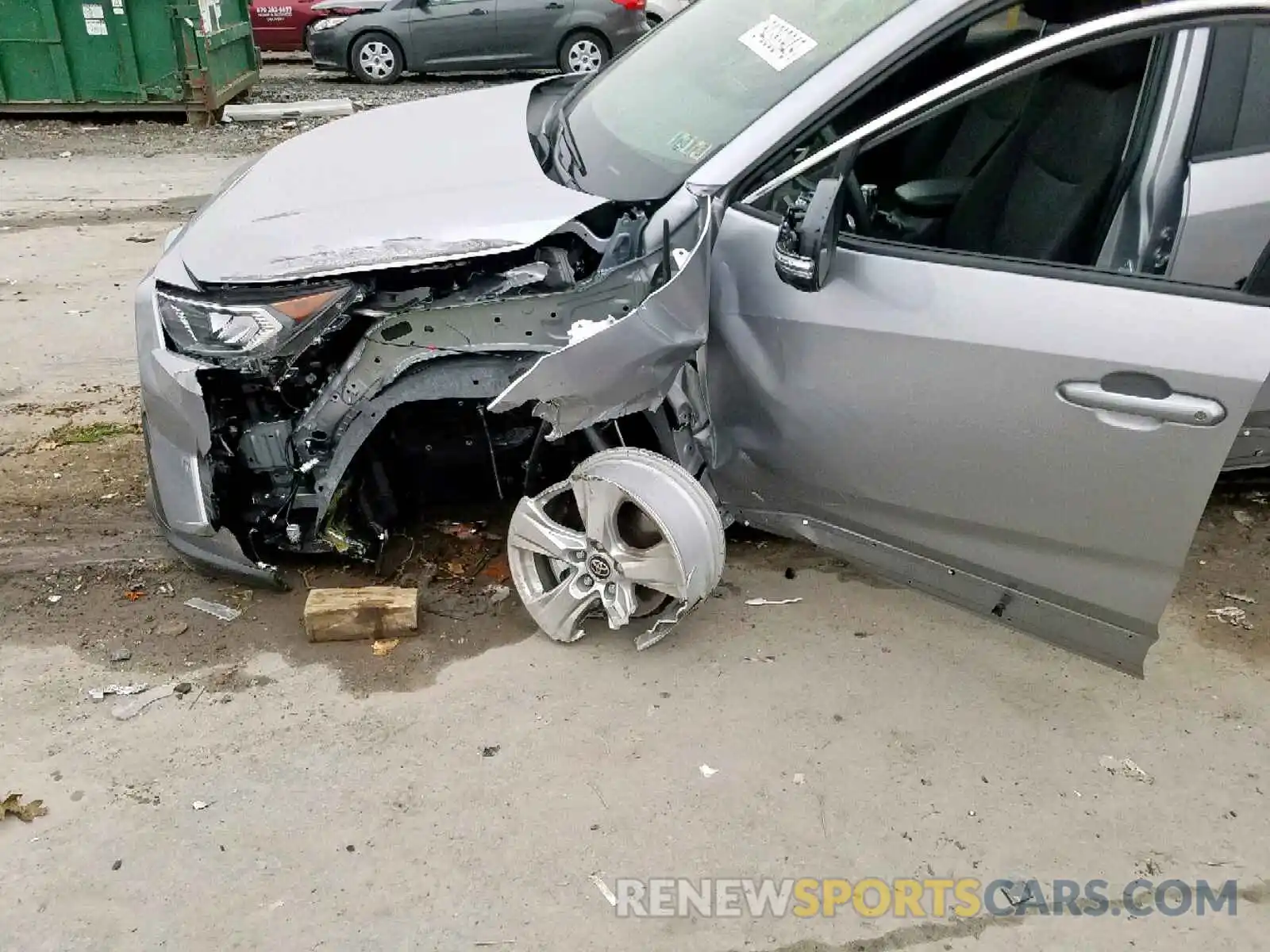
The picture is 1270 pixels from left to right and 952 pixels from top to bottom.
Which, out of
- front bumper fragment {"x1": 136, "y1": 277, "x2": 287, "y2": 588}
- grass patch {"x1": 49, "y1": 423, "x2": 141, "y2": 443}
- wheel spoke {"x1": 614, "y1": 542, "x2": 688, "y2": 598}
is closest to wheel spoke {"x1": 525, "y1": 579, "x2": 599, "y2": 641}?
wheel spoke {"x1": 614, "y1": 542, "x2": 688, "y2": 598}

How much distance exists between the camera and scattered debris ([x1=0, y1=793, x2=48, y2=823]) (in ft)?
7.56

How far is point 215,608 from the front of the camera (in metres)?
2.99

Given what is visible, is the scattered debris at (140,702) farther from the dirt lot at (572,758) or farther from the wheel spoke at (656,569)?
the wheel spoke at (656,569)

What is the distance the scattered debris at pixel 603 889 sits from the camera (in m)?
2.11

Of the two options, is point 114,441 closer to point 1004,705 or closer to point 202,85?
point 1004,705

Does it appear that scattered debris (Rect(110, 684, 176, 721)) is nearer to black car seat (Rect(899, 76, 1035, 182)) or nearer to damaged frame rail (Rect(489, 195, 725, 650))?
damaged frame rail (Rect(489, 195, 725, 650))

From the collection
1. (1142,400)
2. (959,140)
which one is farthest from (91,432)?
(1142,400)

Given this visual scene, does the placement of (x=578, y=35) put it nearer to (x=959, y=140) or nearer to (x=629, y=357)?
(x=959, y=140)

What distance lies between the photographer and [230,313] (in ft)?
8.43

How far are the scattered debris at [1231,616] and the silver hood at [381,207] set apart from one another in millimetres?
2083

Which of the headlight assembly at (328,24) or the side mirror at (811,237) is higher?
the side mirror at (811,237)

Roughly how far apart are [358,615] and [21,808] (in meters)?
0.88

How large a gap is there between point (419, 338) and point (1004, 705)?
1.73 meters

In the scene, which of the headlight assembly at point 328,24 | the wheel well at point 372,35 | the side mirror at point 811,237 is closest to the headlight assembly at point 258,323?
the side mirror at point 811,237
